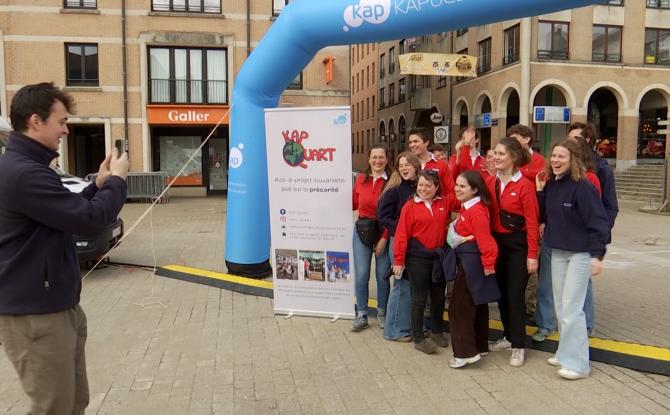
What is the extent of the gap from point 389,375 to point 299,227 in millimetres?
1975

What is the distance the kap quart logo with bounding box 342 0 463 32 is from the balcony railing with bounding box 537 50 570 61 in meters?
22.4

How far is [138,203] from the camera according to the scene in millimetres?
19906

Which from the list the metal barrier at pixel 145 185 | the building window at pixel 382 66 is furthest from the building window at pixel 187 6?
the building window at pixel 382 66

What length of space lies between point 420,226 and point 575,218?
1215mm

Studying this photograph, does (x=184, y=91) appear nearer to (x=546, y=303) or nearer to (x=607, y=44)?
(x=546, y=303)

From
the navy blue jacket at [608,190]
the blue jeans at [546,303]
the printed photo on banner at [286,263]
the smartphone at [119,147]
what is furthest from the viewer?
the printed photo on banner at [286,263]

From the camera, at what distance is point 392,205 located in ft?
16.2

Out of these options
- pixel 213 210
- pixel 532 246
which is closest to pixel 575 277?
pixel 532 246

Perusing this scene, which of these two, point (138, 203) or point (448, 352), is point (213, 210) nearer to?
point (138, 203)

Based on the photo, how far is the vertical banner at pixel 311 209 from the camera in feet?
17.7

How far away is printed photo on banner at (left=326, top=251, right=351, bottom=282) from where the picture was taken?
5.55 meters

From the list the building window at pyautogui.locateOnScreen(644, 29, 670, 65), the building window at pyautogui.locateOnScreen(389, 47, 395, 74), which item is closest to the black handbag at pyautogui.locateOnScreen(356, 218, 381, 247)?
the building window at pyautogui.locateOnScreen(644, 29, 670, 65)

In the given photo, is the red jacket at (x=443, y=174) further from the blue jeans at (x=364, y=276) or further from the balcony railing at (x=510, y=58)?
the balcony railing at (x=510, y=58)

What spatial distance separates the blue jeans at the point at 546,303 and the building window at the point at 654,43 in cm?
2596
